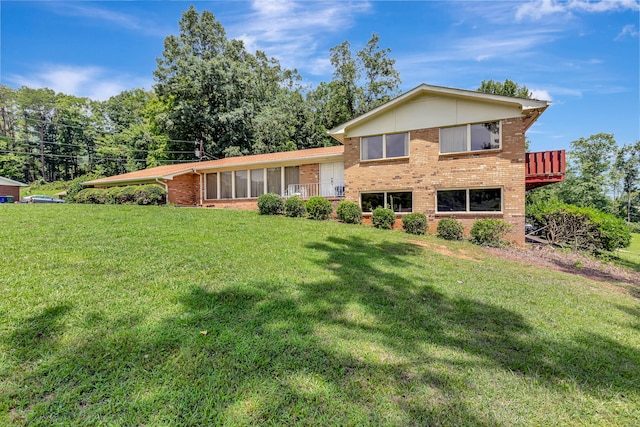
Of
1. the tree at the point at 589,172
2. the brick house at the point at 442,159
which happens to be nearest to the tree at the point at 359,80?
the brick house at the point at 442,159

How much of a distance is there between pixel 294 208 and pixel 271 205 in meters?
1.06

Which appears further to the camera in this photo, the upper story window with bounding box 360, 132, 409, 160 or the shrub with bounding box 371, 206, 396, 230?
the upper story window with bounding box 360, 132, 409, 160

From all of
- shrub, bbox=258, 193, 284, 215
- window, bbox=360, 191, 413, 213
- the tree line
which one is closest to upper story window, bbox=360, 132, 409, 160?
window, bbox=360, 191, 413, 213

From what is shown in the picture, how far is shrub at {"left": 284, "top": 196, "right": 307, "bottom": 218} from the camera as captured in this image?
42.5 ft

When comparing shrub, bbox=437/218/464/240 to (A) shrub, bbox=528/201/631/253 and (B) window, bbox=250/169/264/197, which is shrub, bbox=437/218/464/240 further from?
(B) window, bbox=250/169/264/197

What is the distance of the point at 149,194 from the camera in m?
16.6

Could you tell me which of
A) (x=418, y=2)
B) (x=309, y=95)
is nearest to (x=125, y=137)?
(x=309, y=95)

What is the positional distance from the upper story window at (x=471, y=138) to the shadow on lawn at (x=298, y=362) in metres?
9.39

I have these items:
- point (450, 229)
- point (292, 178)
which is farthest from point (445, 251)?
point (292, 178)

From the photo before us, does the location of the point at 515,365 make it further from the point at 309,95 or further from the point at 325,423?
the point at 309,95

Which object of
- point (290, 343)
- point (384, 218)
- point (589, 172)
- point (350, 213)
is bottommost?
point (290, 343)

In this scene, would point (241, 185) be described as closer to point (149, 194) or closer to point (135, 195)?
point (149, 194)

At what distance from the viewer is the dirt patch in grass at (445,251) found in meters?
8.25

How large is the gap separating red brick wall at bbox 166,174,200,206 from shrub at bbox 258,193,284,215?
7717 millimetres
